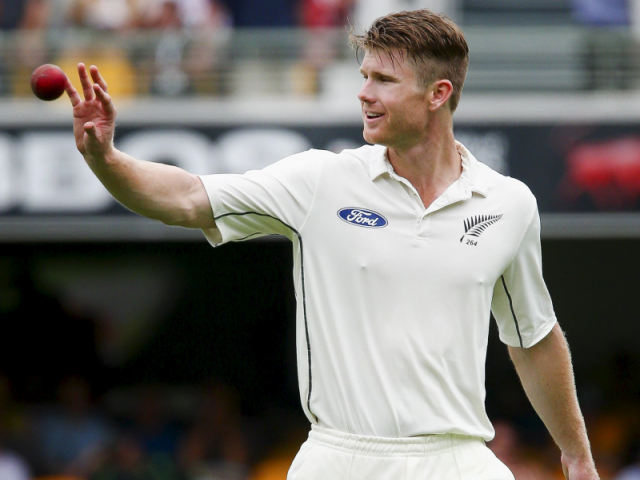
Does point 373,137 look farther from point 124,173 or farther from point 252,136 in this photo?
point 252,136

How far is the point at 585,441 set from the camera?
3758 mm

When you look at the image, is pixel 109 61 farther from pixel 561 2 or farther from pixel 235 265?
pixel 561 2

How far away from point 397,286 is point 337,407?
0.41 meters

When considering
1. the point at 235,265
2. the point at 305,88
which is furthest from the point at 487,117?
the point at 235,265

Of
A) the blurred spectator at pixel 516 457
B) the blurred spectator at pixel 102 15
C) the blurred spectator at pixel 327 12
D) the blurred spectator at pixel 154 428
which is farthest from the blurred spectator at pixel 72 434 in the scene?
the blurred spectator at pixel 327 12

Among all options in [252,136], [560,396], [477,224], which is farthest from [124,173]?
[252,136]

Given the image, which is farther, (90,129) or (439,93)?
(439,93)

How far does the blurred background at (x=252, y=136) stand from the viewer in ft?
29.3

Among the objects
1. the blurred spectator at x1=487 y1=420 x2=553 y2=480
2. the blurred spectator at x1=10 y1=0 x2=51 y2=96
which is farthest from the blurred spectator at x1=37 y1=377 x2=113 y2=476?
the blurred spectator at x1=487 y1=420 x2=553 y2=480

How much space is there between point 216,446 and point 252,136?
2.77 meters

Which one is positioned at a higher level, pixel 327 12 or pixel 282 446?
pixel 327 12

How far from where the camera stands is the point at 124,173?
10.0 ft

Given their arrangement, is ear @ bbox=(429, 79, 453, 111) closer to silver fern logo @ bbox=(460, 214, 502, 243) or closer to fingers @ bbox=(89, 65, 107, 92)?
silver fern logo @ bbox=(460, 214, 502, 243)

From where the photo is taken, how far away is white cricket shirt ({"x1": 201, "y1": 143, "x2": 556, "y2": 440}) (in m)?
3.35
